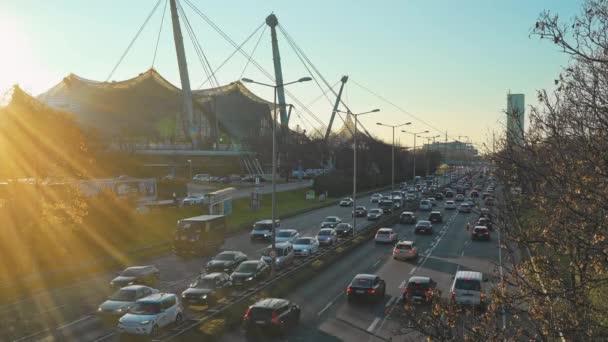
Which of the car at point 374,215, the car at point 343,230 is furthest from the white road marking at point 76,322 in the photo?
the car at point 374,215

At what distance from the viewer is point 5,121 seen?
1259 inches

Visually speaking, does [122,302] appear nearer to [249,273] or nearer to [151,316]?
[151,316]

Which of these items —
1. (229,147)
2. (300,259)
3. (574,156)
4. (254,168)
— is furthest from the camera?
(229,147)

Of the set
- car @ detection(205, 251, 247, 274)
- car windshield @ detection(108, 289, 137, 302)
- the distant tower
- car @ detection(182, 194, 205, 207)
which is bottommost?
car @ detection(205, 251, 247, 274)

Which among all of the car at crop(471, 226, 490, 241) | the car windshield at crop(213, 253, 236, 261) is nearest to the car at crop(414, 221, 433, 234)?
the car at crop(471, 226, 490, 241)

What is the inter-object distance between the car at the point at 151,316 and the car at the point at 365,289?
737 cm

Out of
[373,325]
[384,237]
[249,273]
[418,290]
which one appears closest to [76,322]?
[249,273]

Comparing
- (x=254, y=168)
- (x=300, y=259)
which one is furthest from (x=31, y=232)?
(x=254, y=168)

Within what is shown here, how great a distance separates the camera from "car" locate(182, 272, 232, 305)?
930 inches

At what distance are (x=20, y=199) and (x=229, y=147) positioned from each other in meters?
120

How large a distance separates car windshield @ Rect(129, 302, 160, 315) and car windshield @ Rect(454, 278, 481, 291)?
1147 cm

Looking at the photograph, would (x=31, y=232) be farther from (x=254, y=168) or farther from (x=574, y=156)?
(x=254, y=168)

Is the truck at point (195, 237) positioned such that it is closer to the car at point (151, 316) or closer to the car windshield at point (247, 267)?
the car windshield at point (247, 267)

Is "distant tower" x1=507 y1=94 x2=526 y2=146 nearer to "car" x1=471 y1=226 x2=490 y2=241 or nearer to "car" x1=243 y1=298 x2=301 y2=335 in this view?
"car" x1=243 y1=298 x2=301 y2=335
